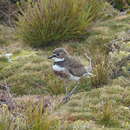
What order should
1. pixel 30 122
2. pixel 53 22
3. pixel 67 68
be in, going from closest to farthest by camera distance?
pixel 30 122 → pixel 67 68 → pixel 53 22

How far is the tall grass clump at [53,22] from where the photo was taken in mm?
9727

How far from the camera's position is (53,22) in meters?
9.64

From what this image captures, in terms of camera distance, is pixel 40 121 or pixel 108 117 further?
pixel 108 117

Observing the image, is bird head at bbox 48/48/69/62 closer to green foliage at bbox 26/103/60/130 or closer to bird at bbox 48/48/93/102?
bird at bbox 48/48/93/102

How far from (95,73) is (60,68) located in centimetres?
65

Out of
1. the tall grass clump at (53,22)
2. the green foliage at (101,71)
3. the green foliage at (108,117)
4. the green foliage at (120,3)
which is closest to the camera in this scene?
Answer: the green foliage at (108,117)

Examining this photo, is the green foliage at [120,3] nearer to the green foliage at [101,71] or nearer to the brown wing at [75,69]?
the green foliage at [101,71]

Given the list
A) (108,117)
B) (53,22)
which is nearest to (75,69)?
(108,117)

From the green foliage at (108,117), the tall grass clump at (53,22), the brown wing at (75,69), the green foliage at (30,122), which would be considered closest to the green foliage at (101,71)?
the brown wing at (75,69)

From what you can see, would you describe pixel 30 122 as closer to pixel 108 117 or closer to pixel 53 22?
pixel 108 117

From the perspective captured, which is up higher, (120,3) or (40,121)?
(120,3)

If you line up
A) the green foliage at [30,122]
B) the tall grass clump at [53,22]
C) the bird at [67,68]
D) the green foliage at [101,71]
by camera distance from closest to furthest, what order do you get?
the green foliage at [30,122]
the bird at [67,68]
the green foliage at [101,71]
the tall grass clump at [53,22]

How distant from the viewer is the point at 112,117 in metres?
6.10

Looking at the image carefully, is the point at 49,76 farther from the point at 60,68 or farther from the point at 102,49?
the point at 102,49
